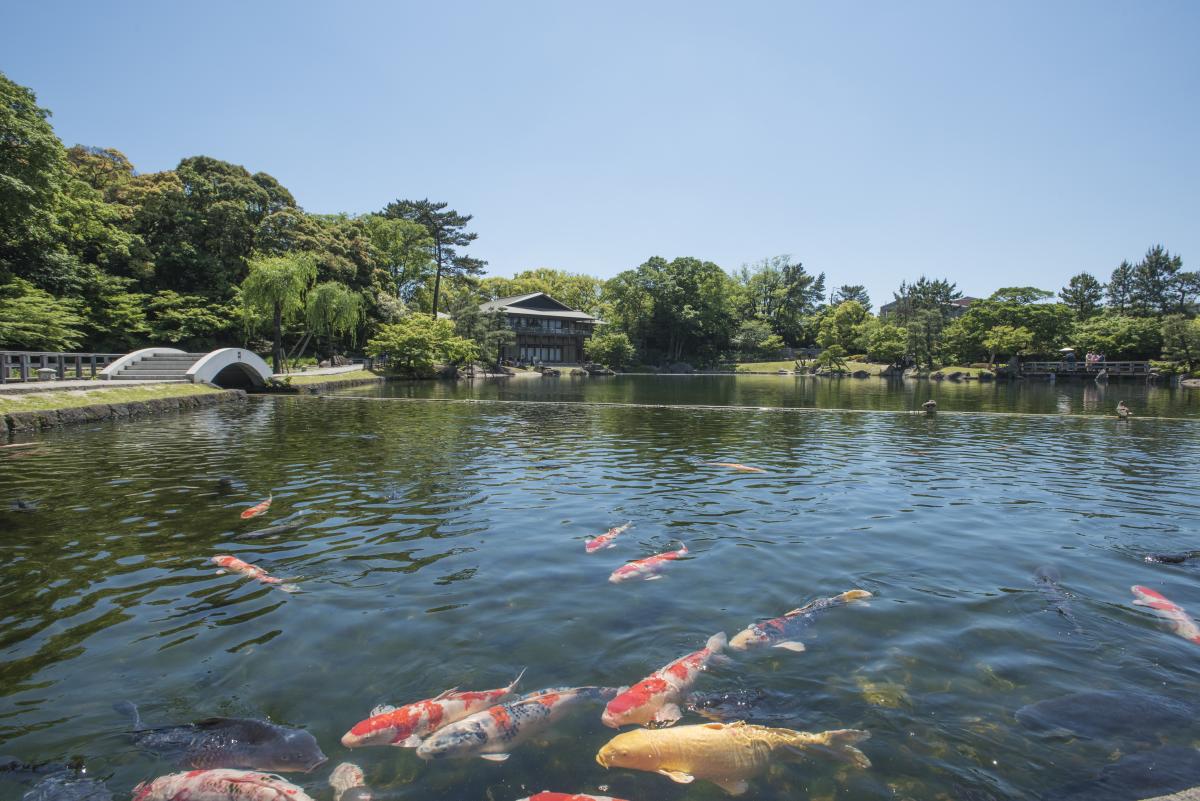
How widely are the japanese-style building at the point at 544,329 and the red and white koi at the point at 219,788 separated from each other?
217ft

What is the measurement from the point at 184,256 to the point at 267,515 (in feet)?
142

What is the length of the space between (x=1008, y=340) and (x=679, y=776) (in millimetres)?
75749

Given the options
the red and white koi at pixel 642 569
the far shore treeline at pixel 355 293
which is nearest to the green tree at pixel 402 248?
the far shore treeline at pixel 355 293

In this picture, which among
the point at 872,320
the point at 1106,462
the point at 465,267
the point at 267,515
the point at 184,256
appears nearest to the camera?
the point at 267,515

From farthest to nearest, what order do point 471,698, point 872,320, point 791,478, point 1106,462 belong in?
point 872,320 → point 1106,462 → point 791,478 → point 471,698

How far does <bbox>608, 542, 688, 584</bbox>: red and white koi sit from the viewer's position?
659cm

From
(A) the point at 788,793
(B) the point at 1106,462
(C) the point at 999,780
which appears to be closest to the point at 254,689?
(A) the point at 788,793

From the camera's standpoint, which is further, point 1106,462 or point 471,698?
point 1106,462

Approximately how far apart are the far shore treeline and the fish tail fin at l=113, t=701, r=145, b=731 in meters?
28.9

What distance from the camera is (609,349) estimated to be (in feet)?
234

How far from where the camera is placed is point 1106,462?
47.0 feet

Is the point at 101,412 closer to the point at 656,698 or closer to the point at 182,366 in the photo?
the point at 182,366

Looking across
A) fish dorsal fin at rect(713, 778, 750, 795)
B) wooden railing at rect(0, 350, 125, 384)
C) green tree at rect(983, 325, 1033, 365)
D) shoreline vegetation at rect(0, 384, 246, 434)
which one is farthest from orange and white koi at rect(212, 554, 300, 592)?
green tree at rect(983, 325, 1033, 365)

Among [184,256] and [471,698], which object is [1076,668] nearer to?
[471,698]
